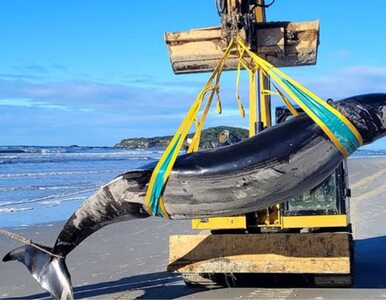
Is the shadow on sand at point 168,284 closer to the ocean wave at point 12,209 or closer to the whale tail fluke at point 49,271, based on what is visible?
the whale tail fluke at point 49,271

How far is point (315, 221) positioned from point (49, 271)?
360 centimetres

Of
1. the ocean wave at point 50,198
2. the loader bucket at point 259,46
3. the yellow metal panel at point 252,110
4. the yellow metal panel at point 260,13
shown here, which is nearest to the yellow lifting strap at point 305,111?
the loader bucket at point 259,46

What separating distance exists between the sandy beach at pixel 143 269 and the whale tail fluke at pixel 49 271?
6.28 ft

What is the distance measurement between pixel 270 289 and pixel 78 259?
4268 mm

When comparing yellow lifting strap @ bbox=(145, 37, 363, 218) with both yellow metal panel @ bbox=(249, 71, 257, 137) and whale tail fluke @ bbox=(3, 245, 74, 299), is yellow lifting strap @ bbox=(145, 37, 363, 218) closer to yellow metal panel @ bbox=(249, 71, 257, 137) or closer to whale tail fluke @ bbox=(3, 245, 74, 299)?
whale tail fluke @ bbox=(3, 245, 74, 299)

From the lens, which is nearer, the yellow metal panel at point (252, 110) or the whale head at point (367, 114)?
the whale head at point (367, 114)

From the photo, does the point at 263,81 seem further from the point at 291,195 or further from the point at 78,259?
the point at 78,259

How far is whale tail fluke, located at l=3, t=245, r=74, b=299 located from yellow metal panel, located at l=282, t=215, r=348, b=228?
10.4ft

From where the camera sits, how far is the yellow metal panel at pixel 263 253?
800 cm

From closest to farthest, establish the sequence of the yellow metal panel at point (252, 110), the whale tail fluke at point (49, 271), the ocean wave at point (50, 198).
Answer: the whale tail fluke at point (49, 271)
the yellow metal panel at point (252, 110)
the ocean wave at point (50, 198)

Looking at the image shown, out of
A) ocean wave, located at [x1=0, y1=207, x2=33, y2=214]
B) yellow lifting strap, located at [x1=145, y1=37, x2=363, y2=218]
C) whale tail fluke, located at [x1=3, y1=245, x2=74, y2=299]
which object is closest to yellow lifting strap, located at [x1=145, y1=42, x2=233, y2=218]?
yellow lifting strap, located at [x1=145, y1=37, x2=363, y2=218]

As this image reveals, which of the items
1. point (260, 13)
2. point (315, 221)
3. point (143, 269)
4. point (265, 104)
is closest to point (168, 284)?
point (143, 269)

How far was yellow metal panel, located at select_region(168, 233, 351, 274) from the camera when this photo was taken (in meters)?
8.00

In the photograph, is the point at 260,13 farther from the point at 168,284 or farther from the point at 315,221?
the point at 168,284
